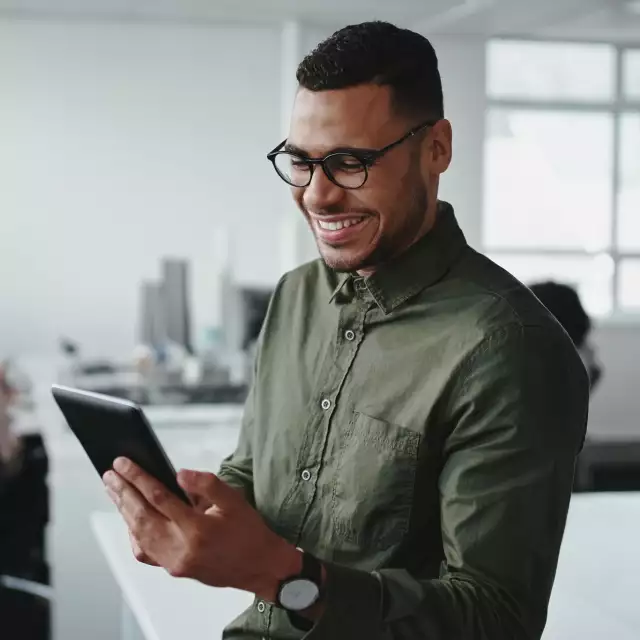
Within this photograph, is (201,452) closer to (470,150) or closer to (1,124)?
(470,150)

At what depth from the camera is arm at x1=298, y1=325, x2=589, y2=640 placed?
1.04m

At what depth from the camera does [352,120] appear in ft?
3.70

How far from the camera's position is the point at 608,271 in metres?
8.00

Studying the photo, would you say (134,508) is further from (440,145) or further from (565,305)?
(565,305)

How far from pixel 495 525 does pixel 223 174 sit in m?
6.36

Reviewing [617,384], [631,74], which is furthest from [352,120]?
[631,74]

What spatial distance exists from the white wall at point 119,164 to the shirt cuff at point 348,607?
244 inches

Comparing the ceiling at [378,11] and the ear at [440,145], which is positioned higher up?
the ceiling at [378,11]

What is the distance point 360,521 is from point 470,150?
5.18m

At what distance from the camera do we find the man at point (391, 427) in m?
1.03

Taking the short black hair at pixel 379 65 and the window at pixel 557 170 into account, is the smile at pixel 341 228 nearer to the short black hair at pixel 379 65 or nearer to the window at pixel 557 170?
the short black hair at pixel 379 65

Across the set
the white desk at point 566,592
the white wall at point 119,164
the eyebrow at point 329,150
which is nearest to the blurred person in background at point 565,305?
the white desk at point 566,592

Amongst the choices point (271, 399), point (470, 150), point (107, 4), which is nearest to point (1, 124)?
point (107, 4)

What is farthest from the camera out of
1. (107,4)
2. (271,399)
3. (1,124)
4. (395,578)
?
(1,124)
